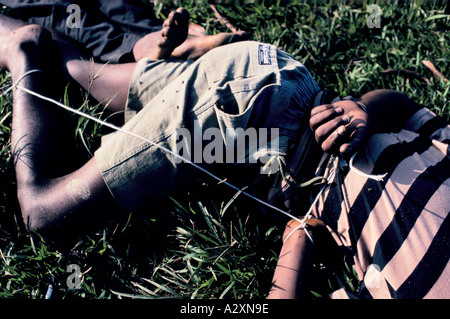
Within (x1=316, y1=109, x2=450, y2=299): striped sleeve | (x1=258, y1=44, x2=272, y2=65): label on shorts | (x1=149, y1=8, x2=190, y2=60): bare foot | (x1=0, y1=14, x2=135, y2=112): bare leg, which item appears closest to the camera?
(x1=316, y1=109, x2=450, y2=299): striped sleeve

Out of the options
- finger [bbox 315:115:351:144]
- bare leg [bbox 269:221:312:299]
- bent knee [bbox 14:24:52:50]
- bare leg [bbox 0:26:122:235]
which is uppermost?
bent knee [bbox 14:24:52:50]

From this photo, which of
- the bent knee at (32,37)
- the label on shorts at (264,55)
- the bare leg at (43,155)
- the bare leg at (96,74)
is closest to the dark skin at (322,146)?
the label on shorts at (264,55)

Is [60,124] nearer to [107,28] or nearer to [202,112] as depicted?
[107,28]

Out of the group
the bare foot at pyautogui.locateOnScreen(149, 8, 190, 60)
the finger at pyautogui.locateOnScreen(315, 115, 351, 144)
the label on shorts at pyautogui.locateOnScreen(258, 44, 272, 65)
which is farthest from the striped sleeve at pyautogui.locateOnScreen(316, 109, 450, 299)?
the bare foot at pyautogui.locateOnScreen(149, 8, 190, 60)

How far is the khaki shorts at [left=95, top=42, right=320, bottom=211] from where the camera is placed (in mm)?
1437

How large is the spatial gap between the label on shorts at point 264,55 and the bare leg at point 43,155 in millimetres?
829

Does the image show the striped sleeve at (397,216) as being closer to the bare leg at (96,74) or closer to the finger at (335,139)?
the finger at (335,139)

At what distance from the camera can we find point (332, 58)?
2.34 m

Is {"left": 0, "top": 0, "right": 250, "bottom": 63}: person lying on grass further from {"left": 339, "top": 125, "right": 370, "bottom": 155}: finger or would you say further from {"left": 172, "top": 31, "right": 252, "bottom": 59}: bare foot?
{"left": 339, "top": 125, "right": 370, "bottom": 155}: finger

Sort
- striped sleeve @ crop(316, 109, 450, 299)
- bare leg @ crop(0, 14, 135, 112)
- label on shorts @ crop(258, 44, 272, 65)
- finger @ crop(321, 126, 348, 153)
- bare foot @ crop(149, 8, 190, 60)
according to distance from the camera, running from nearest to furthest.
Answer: striped sleeve @ crop(316, 109, 450, 299) < finger @ crop(321, 126, 348, 153) < label on shorts @ crop(258, 44, 272, 65) < bare foot @ crop(149, 8, 190, 60) < bare leg @ crop(0, 14, 135, 112)

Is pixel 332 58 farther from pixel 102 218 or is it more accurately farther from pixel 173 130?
pixel 102 218

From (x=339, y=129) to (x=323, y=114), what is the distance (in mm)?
92

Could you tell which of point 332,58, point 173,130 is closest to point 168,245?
point 173,130

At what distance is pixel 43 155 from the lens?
1653 mm
